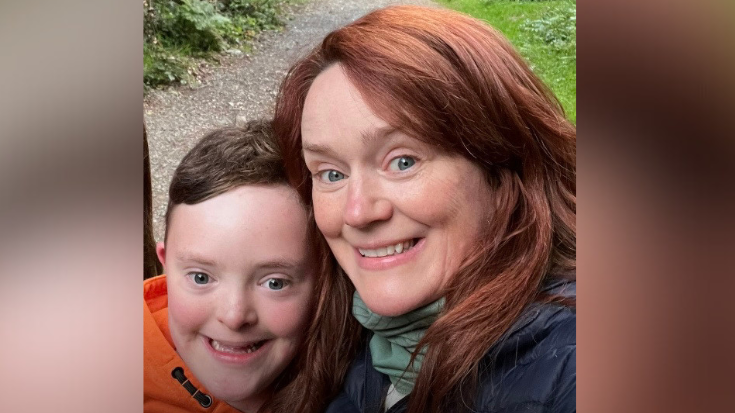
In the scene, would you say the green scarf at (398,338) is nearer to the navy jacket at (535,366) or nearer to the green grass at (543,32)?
the navy jacket at (535,366)

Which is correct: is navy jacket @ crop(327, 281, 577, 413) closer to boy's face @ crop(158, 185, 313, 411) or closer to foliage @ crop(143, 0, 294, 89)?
boy's face @ crop(158, 185, 313, 411)

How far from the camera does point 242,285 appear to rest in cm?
243

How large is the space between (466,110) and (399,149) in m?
0.20

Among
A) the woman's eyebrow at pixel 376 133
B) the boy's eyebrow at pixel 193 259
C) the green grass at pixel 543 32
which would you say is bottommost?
the boy's eyebrow at pixel 193 259

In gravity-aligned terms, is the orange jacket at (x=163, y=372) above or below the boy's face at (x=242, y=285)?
below

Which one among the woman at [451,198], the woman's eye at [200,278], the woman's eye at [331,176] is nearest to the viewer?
the woman at [451,198]

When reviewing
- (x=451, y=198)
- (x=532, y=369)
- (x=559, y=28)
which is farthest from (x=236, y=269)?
(x=559, y=28)

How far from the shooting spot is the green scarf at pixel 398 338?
7.59 ft

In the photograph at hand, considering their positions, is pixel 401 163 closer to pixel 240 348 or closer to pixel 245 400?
pixel 240 348

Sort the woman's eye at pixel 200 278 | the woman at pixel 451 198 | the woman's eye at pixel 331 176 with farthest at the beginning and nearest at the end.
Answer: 1. the woman's eye at pixel 200 278
2. the woman's eye at pixel 331 176
3. the woman at pixel 451 198
